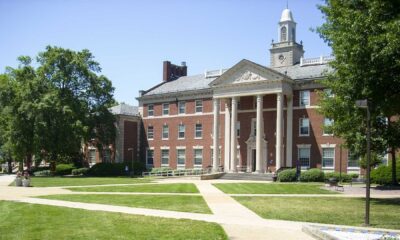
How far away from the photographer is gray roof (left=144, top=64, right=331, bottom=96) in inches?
1894

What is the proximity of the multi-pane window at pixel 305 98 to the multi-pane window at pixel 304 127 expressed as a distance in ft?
5.05

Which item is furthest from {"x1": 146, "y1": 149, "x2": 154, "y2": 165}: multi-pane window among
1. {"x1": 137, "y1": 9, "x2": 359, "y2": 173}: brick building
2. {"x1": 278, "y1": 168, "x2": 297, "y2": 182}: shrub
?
{"x1": 278, "y1": 168, "x2": 297, "y2": 182}: shrub

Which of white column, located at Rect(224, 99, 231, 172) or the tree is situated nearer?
the tree

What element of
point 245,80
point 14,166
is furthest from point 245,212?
point 14,166

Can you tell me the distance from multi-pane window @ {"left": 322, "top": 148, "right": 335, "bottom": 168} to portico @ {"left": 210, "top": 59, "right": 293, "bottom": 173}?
3390mm

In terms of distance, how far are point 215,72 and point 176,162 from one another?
40.3ft

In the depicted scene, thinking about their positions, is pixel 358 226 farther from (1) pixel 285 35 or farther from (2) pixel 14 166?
(2) pixel 14 166

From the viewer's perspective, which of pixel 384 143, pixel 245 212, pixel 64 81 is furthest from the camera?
pixel 64 81

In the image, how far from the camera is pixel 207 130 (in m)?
55.6

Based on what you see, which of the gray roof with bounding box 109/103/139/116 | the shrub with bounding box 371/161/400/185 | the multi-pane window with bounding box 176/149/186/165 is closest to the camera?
the shrub with bounding box 371/161/400/185

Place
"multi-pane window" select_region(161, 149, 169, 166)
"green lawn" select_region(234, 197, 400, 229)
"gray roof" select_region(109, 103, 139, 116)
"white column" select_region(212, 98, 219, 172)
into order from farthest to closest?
"gray roof" select_region(109, 103, 139, 116), "multi-pane window" select_region(161, 149, 169, 166), "white column" select_region(212, 98, 219, 172), "green lawn" select_region(234, 197, 400, 229)

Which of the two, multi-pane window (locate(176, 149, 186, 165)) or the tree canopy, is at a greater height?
the tree canopy

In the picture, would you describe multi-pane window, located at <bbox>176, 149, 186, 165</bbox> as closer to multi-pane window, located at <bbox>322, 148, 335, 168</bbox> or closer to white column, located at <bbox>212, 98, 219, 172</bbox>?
white column, located at <bbox>212, 98, 219, 172</bbox>

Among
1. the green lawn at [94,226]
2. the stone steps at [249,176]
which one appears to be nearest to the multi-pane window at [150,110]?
the stone steps at [249,176]
